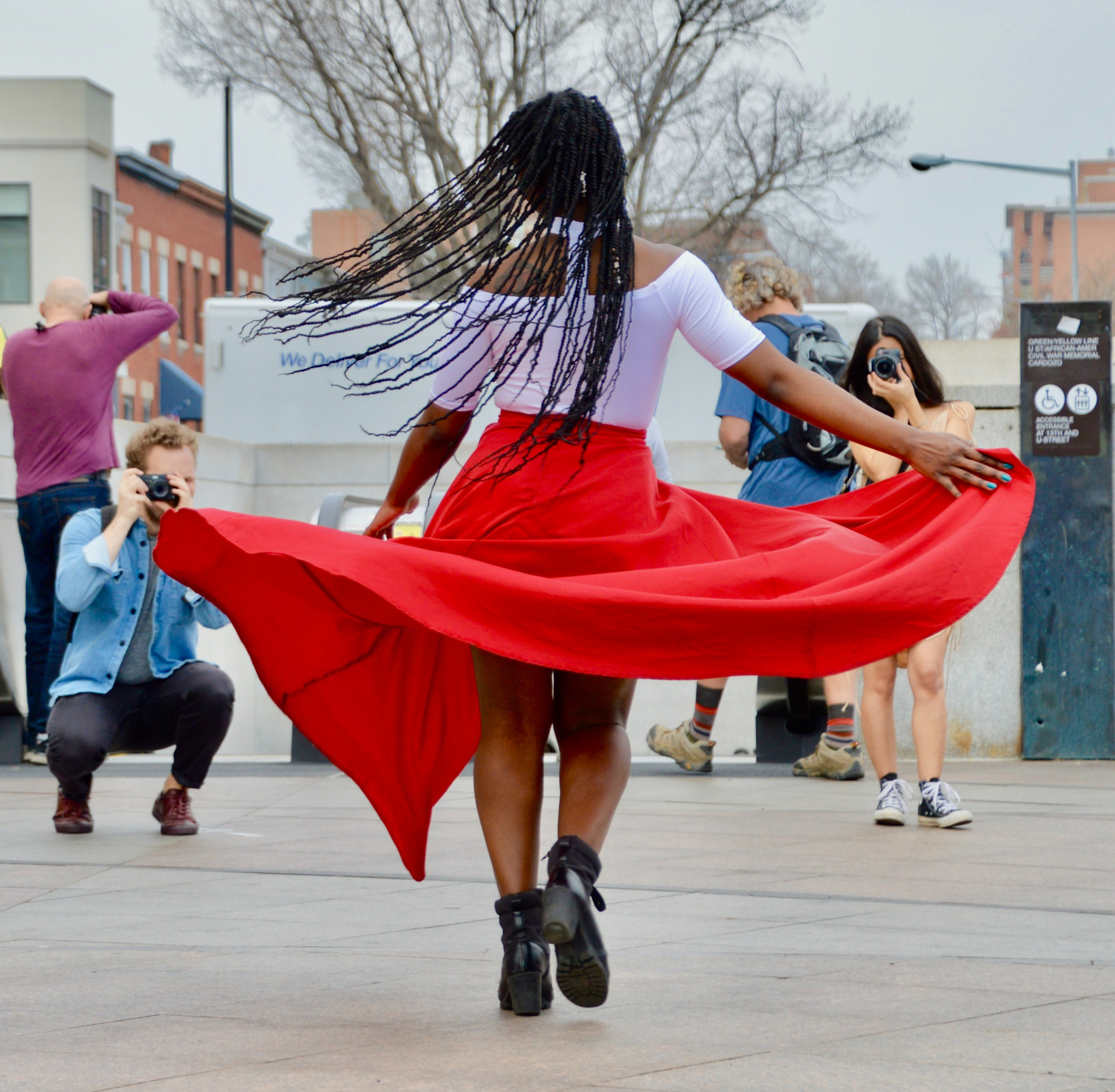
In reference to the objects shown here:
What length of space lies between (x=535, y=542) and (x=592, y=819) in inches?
23.4

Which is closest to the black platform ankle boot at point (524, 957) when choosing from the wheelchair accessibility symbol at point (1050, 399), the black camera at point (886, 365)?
the black camera at point (886, 365)

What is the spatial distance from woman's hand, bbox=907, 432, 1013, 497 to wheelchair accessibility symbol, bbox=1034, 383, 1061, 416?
16.6ft

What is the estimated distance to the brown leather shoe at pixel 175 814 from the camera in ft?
20.8

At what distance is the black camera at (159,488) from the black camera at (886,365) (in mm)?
2475

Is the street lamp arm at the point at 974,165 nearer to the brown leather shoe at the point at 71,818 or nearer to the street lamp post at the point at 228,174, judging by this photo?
the street lamp post at the point at 228,174

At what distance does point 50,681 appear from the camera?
820 cm

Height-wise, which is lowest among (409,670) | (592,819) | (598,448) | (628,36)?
(592,819)

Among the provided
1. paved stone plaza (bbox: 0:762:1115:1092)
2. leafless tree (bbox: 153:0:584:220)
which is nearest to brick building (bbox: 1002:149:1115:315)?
leafless tree (bbox: 153:0:584:220)

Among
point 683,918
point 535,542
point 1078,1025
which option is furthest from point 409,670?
point 1078,1025

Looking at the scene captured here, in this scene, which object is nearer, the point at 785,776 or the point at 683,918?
the point at 683,918

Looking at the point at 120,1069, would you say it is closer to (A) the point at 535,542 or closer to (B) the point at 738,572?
(A) the point at 535,542

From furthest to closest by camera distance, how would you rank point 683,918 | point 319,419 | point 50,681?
point 319,419, point 50,681, point 683,918

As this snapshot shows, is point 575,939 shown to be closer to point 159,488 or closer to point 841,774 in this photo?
point 159,488

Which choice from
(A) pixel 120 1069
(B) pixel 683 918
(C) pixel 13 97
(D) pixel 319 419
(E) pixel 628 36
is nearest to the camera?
(A) pixel 120 1069
